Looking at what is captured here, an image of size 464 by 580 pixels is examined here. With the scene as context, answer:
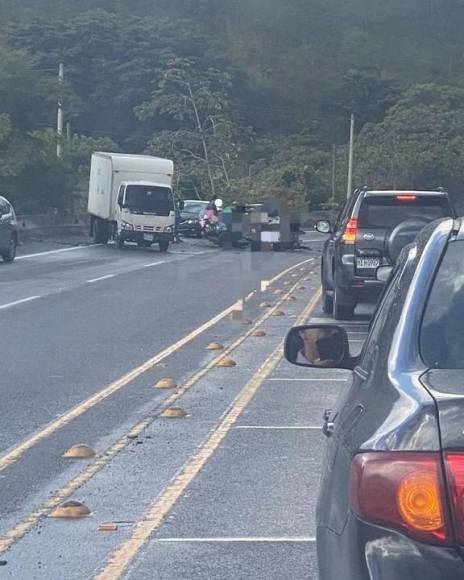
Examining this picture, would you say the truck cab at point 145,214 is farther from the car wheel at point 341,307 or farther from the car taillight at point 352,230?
the car taillight at point 352,230

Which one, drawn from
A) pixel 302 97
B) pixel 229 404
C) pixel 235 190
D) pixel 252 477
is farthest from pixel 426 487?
pixel 302 97

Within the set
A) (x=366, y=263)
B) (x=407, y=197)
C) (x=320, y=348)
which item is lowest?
(x=366, y=263)

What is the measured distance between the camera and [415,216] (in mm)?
16531

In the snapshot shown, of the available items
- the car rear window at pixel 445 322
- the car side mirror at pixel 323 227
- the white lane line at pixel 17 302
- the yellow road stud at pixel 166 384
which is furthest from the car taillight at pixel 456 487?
the white lane line at pixel 17 302

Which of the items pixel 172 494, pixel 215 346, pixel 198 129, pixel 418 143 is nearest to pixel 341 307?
pixel 215 346

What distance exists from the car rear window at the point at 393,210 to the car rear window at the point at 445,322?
1296cm

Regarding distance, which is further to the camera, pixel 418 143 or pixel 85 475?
pixel 418 143

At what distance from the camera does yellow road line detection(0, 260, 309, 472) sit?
8.66 metres

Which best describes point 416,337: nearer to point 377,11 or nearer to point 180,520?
point 180,520

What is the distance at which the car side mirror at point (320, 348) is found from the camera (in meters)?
4.77

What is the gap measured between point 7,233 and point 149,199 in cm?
938

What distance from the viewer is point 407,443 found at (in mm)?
3076

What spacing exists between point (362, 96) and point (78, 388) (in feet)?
203

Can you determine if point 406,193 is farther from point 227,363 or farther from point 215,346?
point 227,363
